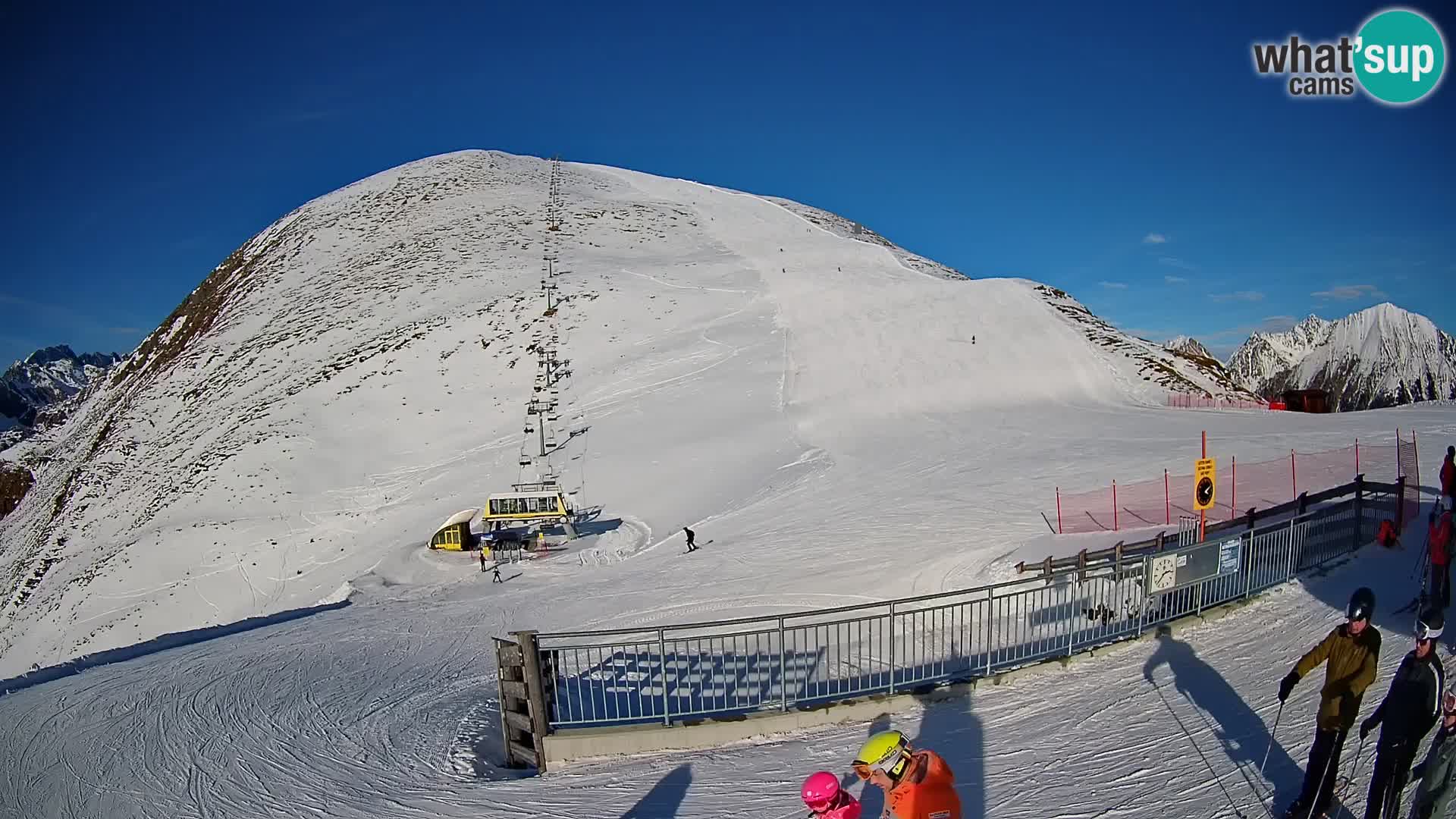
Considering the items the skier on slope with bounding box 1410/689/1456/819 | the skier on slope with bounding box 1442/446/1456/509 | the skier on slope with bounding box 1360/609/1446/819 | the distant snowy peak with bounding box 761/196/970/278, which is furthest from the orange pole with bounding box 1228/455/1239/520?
the distant snowy peak with bounding box 761/196/970/278

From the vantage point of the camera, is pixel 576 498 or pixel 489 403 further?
pixel 489 403

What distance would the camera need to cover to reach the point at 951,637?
32.6ft

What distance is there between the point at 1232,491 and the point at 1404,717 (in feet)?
56.0

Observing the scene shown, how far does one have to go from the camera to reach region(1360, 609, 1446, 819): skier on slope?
4.98 m

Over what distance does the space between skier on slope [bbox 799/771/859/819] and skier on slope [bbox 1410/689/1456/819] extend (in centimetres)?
355

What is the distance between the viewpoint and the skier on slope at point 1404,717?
16.3 feet

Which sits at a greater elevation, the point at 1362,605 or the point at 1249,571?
the point at 1362,605

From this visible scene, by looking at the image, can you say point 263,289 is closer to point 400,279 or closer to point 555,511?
point 400,279

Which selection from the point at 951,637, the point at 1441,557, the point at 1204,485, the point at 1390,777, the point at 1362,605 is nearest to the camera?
the point at 1390,777

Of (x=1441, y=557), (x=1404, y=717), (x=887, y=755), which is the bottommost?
(x=1404, y=717)

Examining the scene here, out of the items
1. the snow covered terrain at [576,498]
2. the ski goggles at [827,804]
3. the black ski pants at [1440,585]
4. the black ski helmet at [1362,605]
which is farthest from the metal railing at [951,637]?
the black ski helmet at [1362,605]

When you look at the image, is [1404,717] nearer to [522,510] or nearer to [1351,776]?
[1351,776]

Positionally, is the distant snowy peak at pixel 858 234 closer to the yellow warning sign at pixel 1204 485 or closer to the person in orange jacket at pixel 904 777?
the yellow warning sign at pixel 1204 485

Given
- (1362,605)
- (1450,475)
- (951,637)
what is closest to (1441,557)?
(1362,605)
